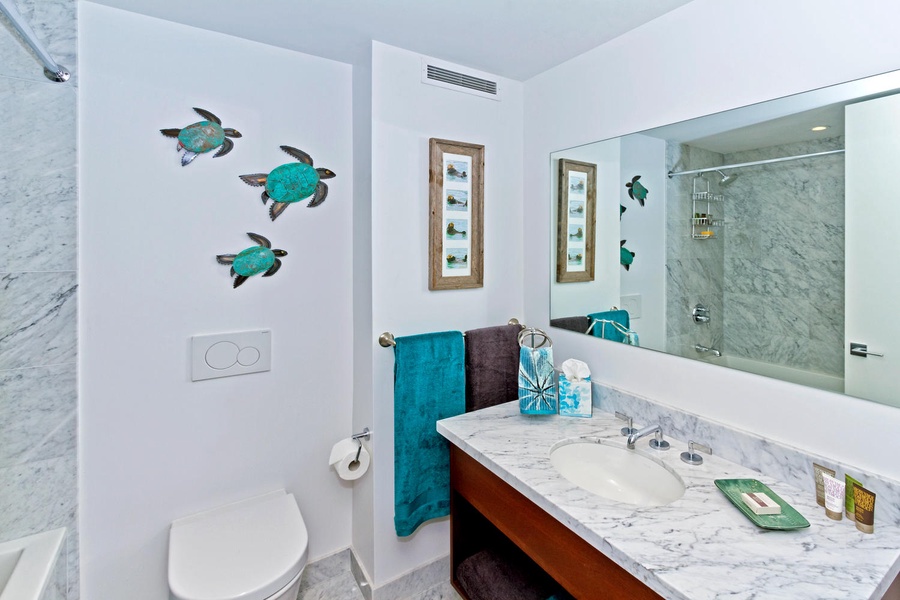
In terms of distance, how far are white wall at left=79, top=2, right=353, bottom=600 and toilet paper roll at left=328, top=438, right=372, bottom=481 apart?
0.19 m

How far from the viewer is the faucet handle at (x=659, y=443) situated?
4.53ft

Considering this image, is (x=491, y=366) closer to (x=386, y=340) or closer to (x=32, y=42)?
(x=386, y=340)

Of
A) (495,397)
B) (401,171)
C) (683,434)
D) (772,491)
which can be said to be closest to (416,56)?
(401,171)

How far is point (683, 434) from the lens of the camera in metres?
1.42

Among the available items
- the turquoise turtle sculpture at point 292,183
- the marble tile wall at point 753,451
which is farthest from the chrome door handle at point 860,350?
the turquoise turtle sculpture at point 292,183

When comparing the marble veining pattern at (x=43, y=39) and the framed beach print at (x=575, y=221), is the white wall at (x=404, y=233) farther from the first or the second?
the marble veining pattern at (x=43, y=39)

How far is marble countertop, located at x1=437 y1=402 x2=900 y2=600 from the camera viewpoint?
825 mm

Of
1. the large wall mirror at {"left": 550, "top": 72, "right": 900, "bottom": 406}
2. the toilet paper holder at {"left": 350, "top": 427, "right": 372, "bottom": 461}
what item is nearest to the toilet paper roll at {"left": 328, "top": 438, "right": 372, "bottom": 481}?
the toilet paper holder at {"left": 350, "top": 427, "right": 372, "bottom": 461}

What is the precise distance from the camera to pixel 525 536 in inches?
49.3

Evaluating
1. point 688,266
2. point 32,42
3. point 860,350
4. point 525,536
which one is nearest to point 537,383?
point 525,536

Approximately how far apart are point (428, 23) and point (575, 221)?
0.96 m

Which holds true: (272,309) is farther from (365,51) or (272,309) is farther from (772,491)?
(772,491)

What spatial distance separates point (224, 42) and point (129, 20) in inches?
11.6

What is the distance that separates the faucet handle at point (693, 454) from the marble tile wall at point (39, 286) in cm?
200
